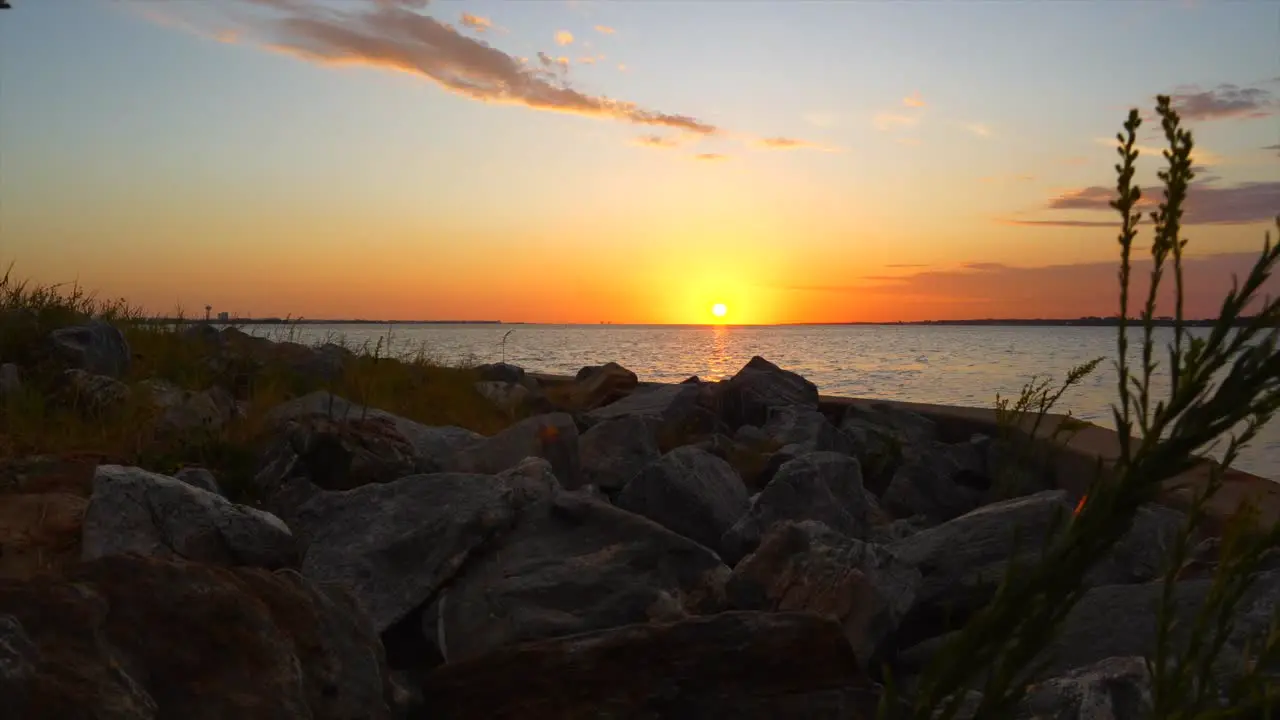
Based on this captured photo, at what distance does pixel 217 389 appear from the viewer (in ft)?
22.0

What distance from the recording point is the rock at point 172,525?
3561mm

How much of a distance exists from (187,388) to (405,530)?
14.0ft

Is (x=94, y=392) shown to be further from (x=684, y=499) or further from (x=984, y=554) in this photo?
(x=984, y=554)

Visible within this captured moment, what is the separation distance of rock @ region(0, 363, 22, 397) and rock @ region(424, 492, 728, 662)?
354 cm

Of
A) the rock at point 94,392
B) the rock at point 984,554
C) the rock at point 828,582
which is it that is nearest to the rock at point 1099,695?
the rock at point 828,582

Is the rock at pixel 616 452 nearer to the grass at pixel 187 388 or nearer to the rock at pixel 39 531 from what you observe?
the grass at pixel 187 388

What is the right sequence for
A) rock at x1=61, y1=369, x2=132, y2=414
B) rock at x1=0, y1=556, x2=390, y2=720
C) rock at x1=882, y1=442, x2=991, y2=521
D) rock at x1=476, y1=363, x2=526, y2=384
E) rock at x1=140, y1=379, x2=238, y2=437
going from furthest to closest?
1. rock at x1=476, y1=363, x2=526, y2=384
2. rock at x1=882, y1=442, x2=991, y2=521
3. rock at x1=61, y1=369, x2=132, y2=414
4. rock at x1=140, y1=379, x2=238, y2=437
5. rock at x1=0, y1=556, x2=390, y2=720

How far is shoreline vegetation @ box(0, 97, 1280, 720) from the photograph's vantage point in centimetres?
119

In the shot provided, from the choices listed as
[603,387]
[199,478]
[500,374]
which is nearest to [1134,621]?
[199,478]

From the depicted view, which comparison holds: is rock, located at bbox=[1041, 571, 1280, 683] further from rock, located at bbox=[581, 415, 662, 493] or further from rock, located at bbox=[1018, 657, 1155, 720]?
rock, located at bbox=[581, 415, 662, 493]

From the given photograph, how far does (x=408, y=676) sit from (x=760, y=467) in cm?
489

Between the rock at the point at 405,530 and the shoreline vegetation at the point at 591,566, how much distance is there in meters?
0.01

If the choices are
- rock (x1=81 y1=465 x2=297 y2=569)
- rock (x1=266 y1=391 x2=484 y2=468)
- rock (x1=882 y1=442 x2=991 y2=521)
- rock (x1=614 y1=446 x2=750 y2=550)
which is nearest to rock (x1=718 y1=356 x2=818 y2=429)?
rock (x1=882 y1=442 x2=991 y2=521)

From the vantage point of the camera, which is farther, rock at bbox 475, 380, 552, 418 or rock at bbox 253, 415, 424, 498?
rock at bbox 475, 380, 552, 418
